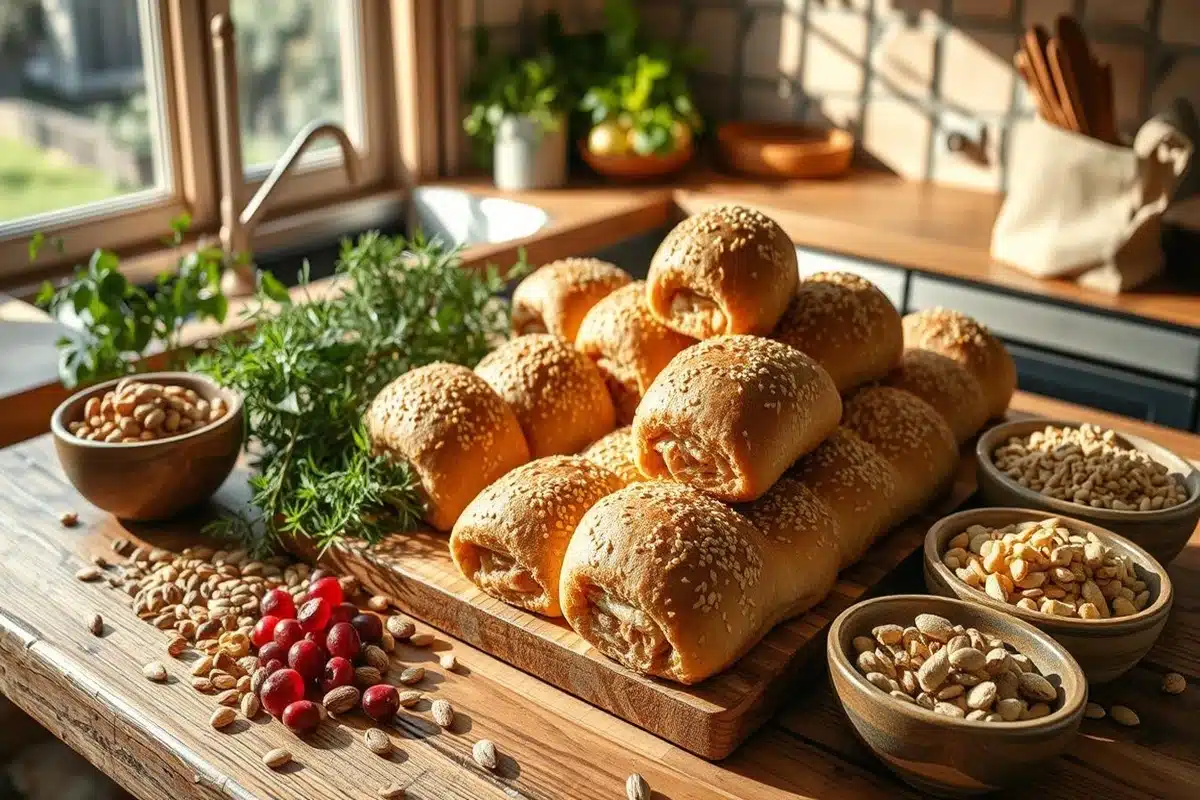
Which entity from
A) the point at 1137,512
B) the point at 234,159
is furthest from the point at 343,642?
the point at 234,159

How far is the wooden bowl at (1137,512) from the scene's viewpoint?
3.57 feet

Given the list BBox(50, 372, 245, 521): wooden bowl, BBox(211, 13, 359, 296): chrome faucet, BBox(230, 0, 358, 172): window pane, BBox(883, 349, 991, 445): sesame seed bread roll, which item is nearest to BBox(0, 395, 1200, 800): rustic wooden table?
BBox(50, 372, 245, 521): wooden bowl

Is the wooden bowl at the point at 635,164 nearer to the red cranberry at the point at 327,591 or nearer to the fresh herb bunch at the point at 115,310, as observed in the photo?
the fresh herb bunch at the point at 115,310

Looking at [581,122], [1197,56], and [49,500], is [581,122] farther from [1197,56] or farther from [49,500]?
[49,500]

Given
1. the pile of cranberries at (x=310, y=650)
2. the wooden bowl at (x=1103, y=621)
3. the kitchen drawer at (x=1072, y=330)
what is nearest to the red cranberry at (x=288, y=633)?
the pile of cranberries at (x=310, y=650)

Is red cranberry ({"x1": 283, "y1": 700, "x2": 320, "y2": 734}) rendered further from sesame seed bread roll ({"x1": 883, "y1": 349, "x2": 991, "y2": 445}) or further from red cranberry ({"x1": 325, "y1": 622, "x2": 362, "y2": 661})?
sesame seed bread roll ({"x1": 883, "y1": 349, "x2": 991, "y2": 445})

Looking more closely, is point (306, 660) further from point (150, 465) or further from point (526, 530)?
point (150, 465)

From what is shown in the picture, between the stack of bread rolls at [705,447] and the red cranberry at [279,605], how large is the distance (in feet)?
0.52

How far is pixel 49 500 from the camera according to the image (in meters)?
1.31

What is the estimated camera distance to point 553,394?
4.07 feet

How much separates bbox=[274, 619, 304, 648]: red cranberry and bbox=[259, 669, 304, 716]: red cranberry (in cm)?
5

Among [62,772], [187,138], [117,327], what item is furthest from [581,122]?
[62,772]

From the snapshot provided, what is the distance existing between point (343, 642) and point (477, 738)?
155 mm

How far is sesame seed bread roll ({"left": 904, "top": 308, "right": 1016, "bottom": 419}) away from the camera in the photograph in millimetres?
1428
